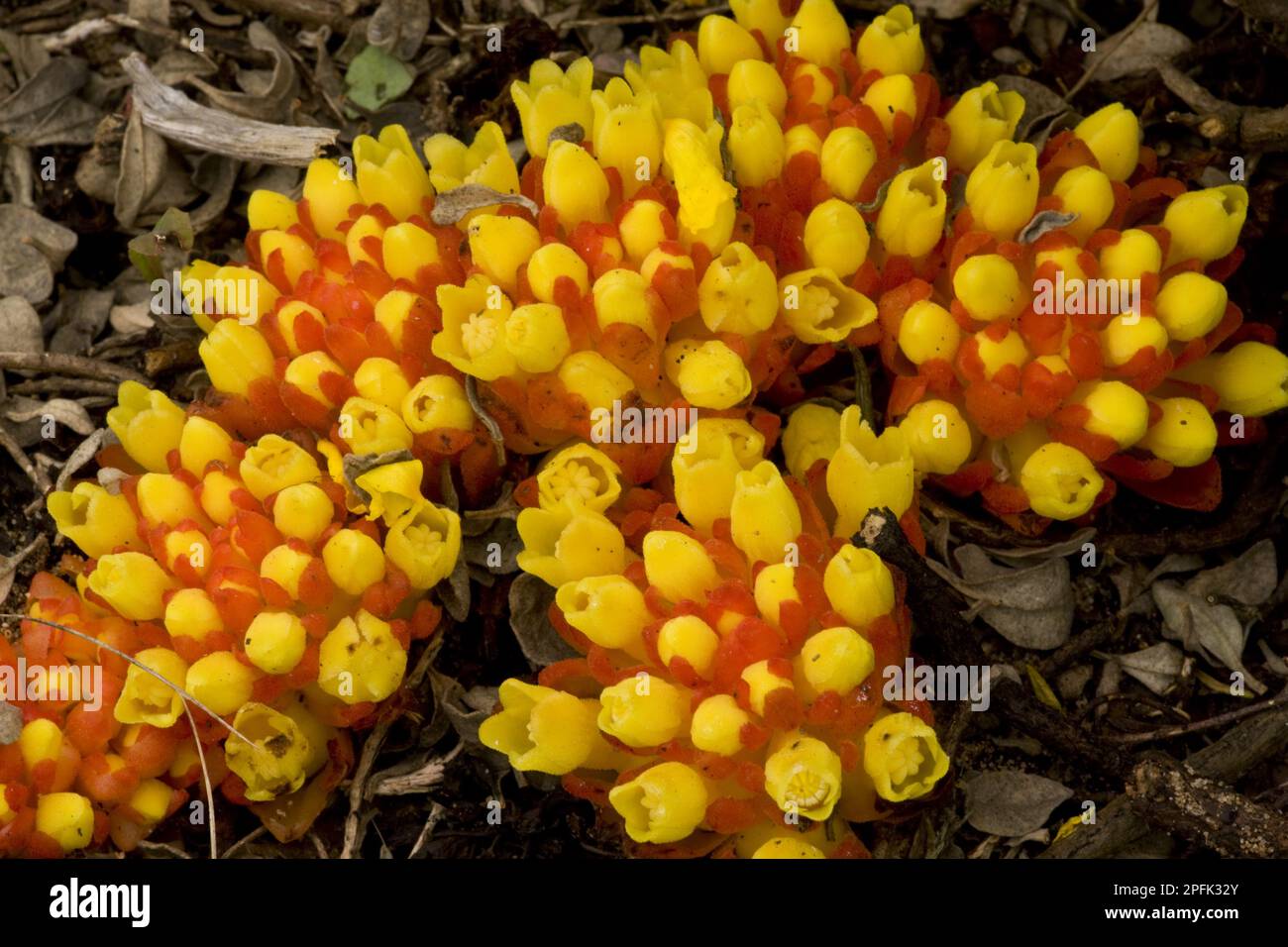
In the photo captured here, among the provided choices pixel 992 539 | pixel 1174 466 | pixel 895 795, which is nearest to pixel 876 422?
pixel 992 539

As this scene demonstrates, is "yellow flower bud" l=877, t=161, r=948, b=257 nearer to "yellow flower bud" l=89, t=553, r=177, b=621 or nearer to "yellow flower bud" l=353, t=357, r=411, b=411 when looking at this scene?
"yellow flower bud" l=353, t=357, r=411, b=411

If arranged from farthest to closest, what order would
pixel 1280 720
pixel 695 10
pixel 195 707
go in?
1. pixel 695 10
2. pixel 1280 720
3. pixel 195 707

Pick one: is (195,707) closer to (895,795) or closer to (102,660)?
(102,660)

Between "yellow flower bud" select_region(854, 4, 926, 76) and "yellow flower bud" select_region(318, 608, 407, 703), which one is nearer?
"yellow flower bud" select_region(318, 608, 407, 703)

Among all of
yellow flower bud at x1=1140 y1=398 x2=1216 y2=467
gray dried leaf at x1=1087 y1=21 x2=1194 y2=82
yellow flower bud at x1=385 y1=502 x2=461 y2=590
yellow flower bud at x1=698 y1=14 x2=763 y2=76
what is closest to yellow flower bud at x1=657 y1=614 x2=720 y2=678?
yellow flower bud at x1=385 y1=502 x2=461 y2=590

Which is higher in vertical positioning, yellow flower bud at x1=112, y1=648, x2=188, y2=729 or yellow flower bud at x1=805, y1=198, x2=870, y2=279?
yellow flower bud at x1=805, y1=198, x2=870, y2=279
